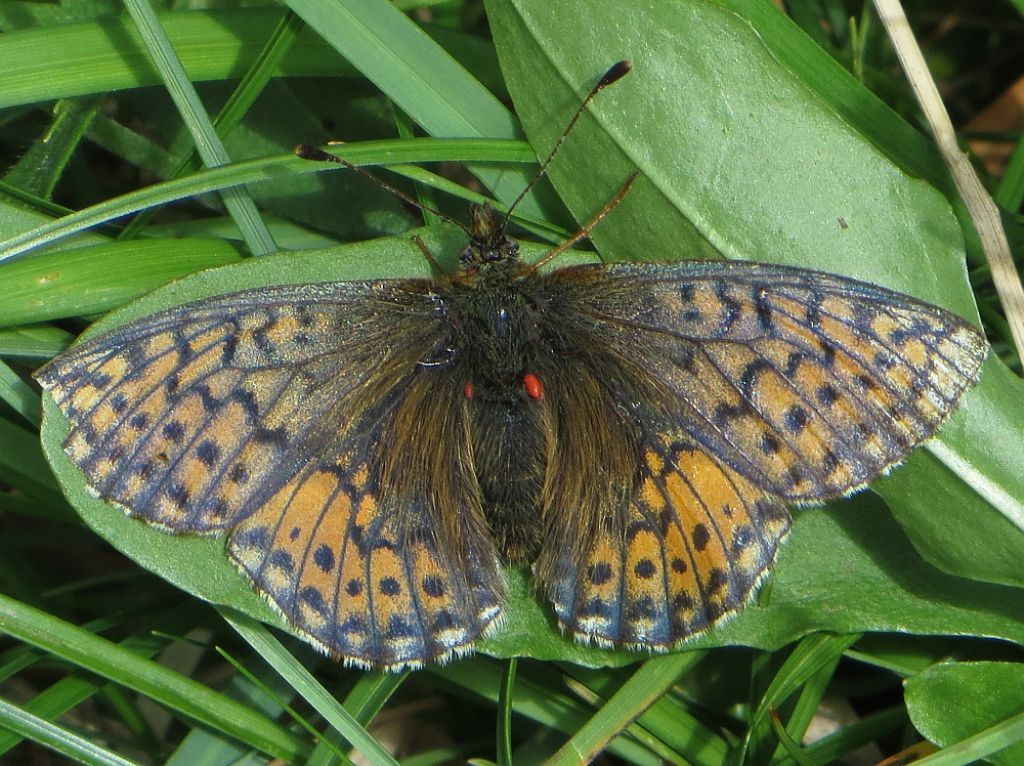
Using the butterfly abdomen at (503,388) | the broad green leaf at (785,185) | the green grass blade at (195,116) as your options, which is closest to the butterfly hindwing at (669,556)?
the butterfly abdomen at (503,388)

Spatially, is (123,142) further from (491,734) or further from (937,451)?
(937,451)

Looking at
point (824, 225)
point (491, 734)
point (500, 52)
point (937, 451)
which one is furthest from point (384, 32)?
point (491, 734)

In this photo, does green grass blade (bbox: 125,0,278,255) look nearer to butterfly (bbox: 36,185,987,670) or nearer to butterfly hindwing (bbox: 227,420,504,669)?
butterfly (bbox: 36,185,987,670)

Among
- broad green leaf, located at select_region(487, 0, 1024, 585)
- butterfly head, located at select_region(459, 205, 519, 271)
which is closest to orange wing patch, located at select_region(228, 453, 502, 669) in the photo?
butterfly head, located at select_region(459, 205, 519, 271)

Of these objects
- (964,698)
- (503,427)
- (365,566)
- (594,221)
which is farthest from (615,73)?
(964,698)

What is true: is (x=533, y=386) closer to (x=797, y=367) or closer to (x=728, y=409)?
(x=728, y=409)
